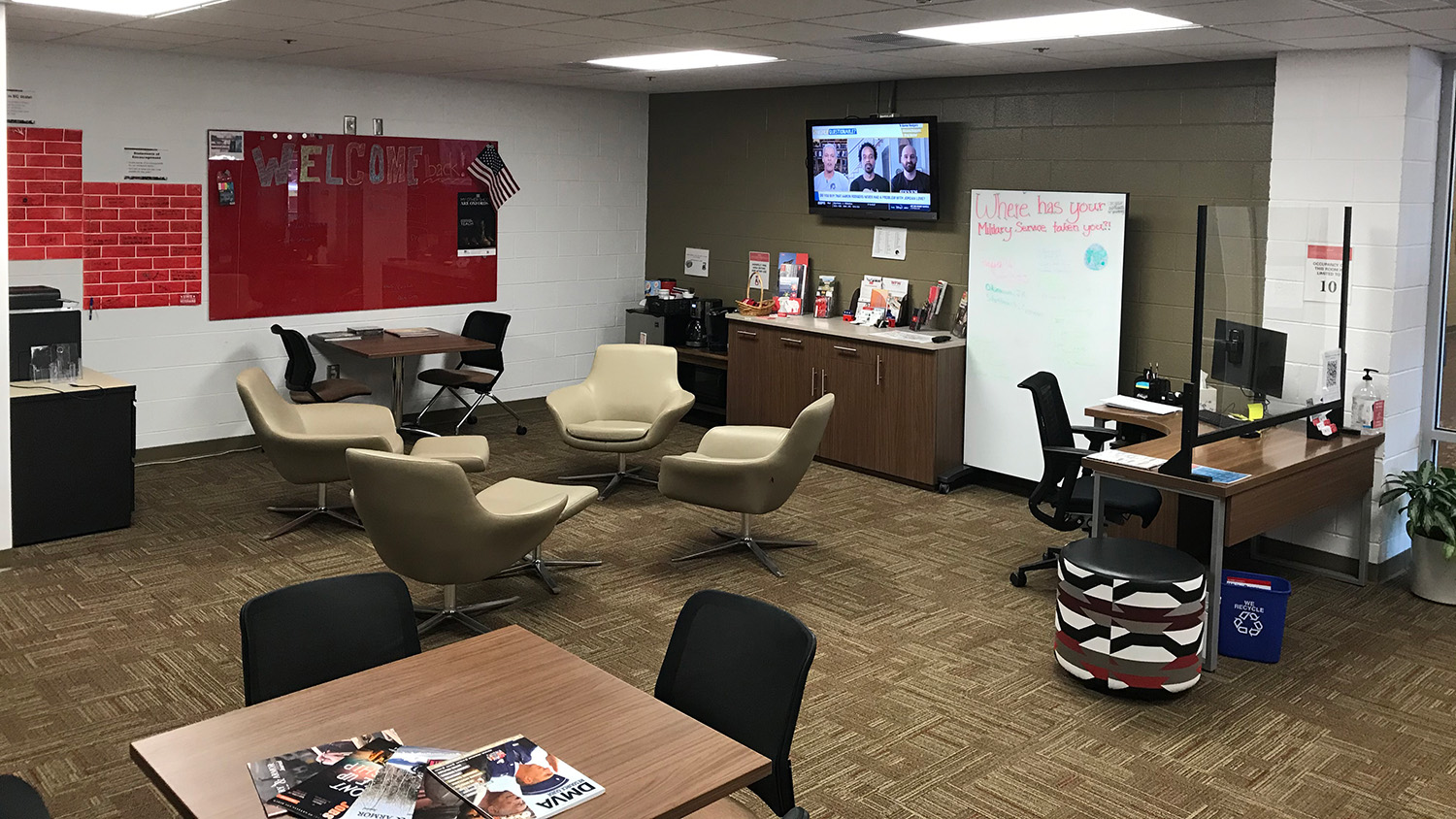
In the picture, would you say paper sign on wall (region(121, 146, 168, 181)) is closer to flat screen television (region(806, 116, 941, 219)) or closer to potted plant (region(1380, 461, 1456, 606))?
flat screen television (region(806, 116, 941, 219))

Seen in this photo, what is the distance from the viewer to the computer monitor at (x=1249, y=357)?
514cm

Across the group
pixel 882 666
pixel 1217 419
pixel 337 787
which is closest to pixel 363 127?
pixel 882 666

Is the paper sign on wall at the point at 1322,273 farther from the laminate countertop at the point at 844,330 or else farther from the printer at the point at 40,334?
the printer at the point at 40,334

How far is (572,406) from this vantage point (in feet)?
24.3

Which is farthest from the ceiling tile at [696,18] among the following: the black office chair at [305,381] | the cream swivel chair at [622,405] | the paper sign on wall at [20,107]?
the paper sign on wall at [20,107]

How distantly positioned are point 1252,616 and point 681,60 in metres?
4.55

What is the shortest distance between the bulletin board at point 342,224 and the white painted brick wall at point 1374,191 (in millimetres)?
5632

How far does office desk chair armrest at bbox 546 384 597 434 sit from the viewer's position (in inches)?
287

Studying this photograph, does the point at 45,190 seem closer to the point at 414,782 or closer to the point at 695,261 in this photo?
the point at 695,261

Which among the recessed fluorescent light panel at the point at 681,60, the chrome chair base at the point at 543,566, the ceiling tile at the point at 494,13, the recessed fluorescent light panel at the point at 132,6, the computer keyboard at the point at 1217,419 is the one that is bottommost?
the chrome chair base at the point at 543,566

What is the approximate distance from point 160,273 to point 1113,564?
610 centimetres

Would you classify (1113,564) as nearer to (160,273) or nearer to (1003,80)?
(1003,80)

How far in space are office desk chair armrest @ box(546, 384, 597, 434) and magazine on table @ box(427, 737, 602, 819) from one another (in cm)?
475

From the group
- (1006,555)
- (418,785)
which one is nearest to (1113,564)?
(1006,555)
